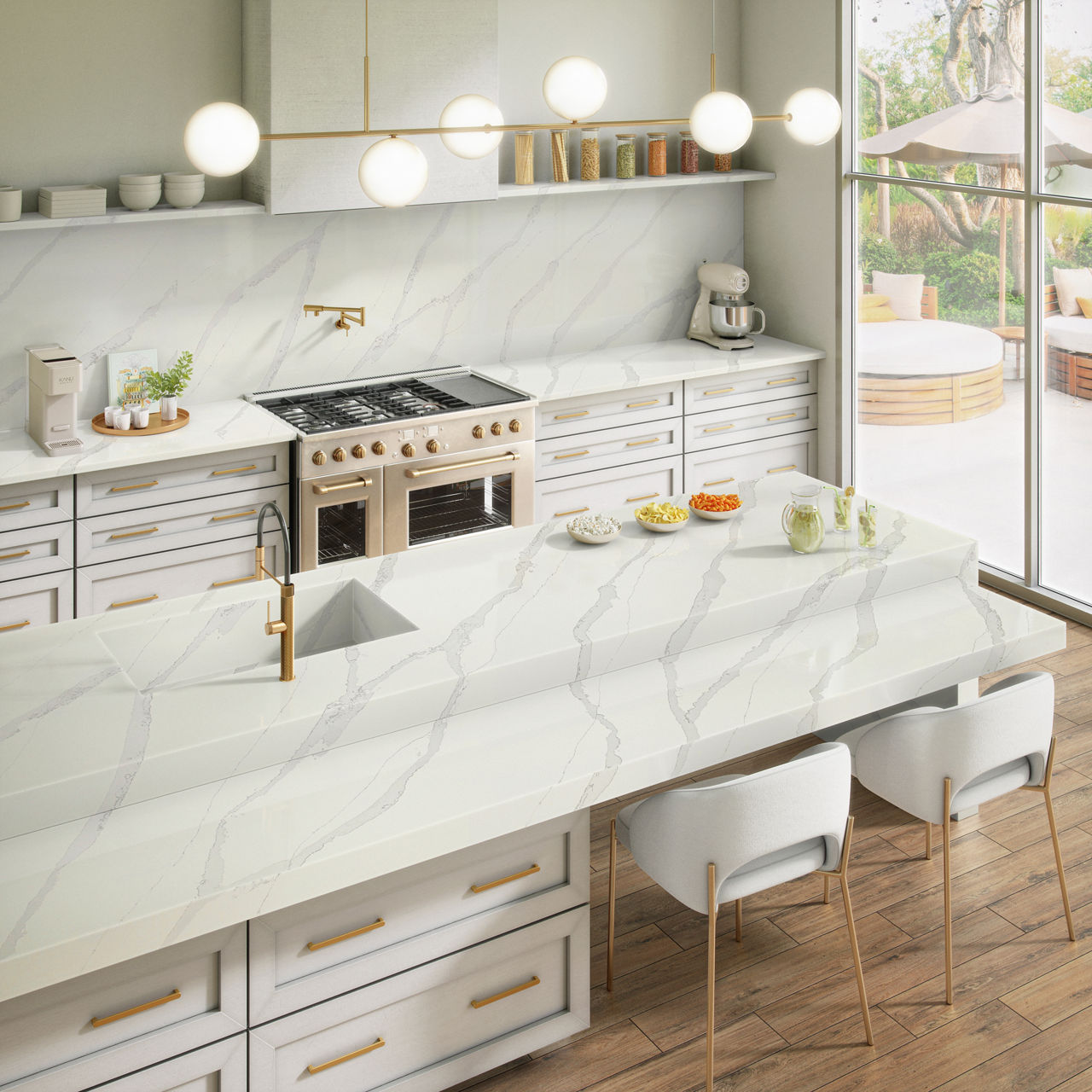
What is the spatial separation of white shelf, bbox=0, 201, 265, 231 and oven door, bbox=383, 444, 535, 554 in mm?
1157

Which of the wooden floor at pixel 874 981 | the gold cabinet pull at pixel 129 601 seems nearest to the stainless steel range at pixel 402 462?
the gold cabinet pull at pixel 129 601

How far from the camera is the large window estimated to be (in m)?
5.25

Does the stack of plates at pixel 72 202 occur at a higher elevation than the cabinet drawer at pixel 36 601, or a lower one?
higher

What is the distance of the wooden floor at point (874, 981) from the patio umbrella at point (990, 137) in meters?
2.61

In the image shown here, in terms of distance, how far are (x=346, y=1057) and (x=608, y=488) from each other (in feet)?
11.5

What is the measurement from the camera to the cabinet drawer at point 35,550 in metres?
4.62

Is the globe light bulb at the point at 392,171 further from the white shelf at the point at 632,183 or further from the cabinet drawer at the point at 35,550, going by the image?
the white shelf at the point at 632,183

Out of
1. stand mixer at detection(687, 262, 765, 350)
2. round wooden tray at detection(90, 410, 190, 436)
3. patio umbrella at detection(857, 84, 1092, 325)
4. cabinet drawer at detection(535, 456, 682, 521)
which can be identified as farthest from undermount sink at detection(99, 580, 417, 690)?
patio umbrella at detection(857, 84, 1092, 325)

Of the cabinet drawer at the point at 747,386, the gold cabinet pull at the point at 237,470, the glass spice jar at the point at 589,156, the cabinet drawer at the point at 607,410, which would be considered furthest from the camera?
the cabinet drawer at the point at 747,386

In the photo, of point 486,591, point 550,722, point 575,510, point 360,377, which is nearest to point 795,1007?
point 550,722

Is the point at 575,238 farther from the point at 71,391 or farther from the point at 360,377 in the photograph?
the point at 71,391

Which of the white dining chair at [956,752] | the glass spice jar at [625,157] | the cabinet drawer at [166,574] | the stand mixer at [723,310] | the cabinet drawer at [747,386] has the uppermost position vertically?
the glass spice jar at [625,157]

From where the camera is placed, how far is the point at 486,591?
369 centimetres

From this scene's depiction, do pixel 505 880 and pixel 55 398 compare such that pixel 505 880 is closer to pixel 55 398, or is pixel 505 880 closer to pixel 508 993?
pixel 508 993
